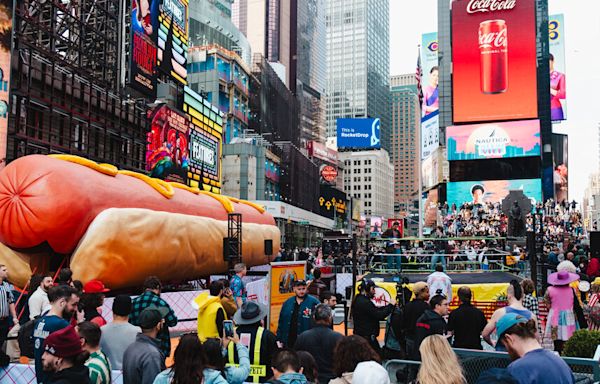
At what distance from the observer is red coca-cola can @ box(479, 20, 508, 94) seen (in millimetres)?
68938

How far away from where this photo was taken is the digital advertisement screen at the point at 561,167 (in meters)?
119

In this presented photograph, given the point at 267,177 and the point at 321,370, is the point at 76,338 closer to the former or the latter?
the point at 321,370

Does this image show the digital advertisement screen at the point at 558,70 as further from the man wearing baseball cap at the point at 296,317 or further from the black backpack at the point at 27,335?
the black backpack at the point at 27,335

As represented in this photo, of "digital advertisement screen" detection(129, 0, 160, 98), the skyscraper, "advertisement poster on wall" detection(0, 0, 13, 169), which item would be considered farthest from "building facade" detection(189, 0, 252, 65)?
the skyscraper

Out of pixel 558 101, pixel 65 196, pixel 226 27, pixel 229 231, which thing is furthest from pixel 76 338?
pixel 558 101

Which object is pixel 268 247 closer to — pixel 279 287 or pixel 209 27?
pixel 279 287

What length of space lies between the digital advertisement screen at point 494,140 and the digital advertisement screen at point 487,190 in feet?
10.6

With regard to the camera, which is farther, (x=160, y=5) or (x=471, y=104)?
(x=471, y=104)

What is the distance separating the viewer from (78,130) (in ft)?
107

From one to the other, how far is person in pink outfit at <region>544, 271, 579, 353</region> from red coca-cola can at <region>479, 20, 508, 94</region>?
65.2 metres

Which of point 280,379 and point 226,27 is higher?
point 226,27

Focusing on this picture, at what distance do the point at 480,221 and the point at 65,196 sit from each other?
48.2 m

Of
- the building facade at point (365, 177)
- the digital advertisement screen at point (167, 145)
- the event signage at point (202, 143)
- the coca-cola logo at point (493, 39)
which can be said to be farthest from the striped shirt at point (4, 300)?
the building facade at point (365, 177)

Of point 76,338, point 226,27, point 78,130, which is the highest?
point 226,27
